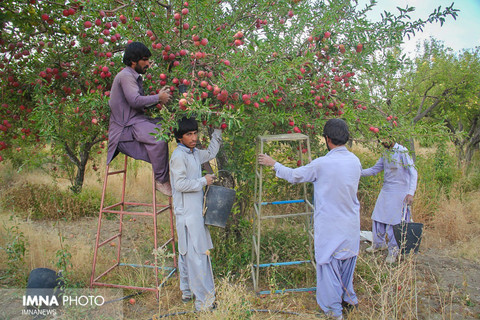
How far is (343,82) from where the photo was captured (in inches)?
136

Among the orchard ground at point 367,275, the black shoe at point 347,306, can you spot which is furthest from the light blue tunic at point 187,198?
the black shoe at point 347,306

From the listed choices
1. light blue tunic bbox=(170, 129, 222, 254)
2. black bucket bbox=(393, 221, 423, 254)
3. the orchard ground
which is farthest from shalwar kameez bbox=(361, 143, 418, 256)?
light blue tunic bbox=(170, 129, 222, 254)

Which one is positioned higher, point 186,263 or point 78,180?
point 78,180

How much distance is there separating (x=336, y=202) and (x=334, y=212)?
3.3 inches

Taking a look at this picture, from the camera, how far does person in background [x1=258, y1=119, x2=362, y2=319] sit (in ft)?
9.11

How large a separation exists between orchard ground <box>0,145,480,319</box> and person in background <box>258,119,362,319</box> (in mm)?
209

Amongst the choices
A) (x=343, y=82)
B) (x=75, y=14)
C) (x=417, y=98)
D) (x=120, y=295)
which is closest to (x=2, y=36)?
(x=75, y=14)

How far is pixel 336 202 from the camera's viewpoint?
279 cm

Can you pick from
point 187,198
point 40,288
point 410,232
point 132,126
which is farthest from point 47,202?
point 410,232

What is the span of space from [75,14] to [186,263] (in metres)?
2.45

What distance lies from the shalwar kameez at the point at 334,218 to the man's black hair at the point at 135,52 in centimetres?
152

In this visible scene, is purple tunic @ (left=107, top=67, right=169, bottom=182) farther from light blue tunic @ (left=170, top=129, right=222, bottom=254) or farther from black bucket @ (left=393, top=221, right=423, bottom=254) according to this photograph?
black bucket @ (left=393, top=221, right=423, bottom=254)

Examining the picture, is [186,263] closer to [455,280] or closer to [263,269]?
[263,269]

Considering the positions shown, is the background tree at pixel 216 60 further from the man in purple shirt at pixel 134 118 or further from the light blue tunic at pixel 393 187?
the light blue tunic at pixel 393 187
